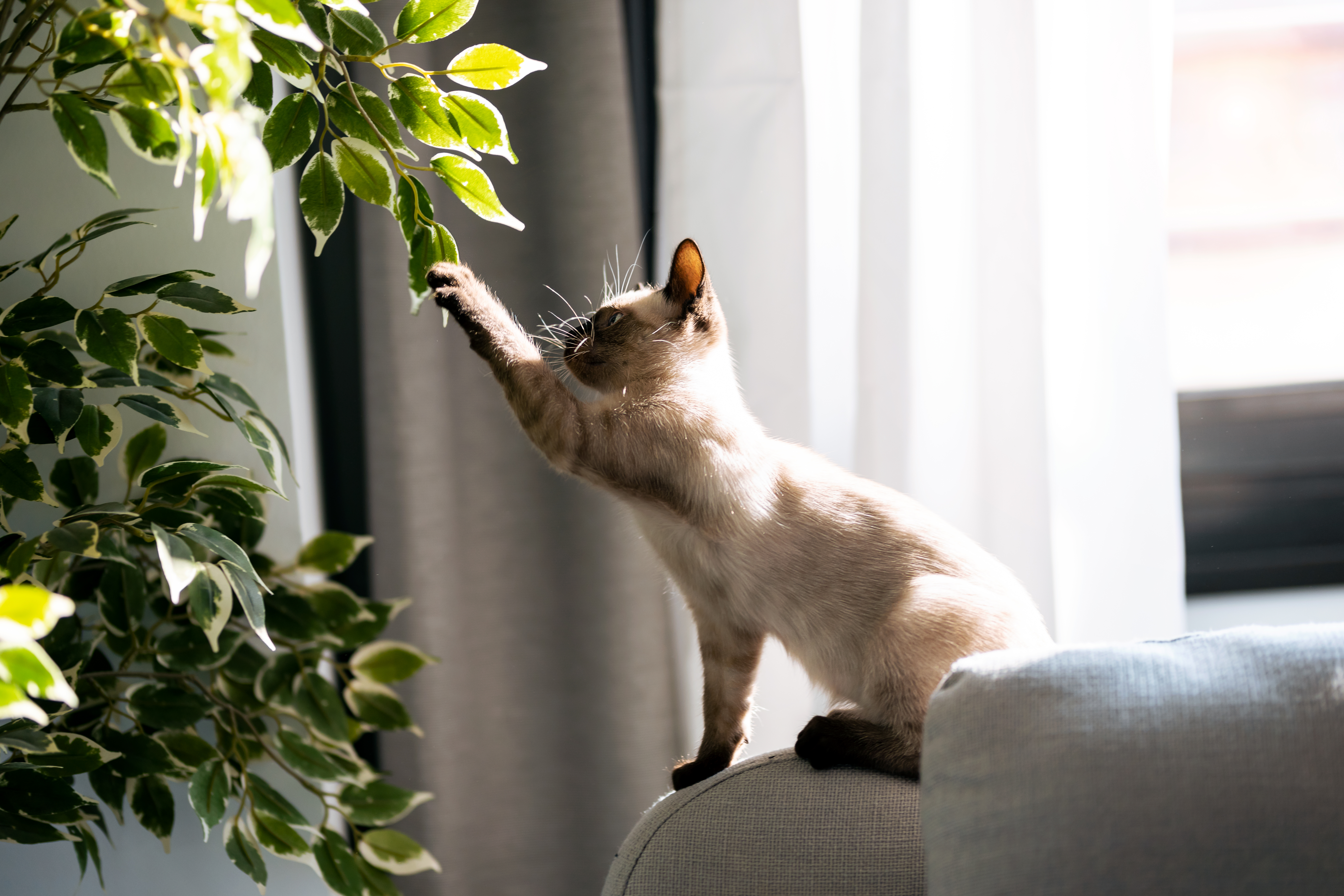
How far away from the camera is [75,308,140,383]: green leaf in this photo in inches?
31.7

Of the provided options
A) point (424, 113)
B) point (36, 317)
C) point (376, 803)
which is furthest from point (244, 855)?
point (424, 113)

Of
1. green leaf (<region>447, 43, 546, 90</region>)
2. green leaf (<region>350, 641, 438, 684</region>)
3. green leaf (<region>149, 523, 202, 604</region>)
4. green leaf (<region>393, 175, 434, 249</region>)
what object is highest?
green leaf (<region>447, 43, 546, 90</region>)

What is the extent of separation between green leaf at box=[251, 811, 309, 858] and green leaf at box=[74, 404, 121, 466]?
0.44 metres

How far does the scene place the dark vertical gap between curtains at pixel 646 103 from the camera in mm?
1298

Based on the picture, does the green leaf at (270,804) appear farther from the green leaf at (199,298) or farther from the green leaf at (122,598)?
the green leaf at (199,298)

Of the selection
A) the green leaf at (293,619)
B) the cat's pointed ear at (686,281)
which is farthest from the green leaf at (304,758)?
the cat's pointed ear at (686,281)

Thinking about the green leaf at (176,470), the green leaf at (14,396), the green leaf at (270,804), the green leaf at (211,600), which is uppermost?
the green leaf at (14,396)

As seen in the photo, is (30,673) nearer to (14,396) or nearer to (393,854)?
(14,396)

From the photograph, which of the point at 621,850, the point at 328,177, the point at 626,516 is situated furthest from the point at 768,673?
the point at 328,177

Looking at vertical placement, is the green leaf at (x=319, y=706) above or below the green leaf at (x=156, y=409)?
below

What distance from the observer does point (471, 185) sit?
2.37 ft

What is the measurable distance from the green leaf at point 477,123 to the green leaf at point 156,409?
0.43 meters

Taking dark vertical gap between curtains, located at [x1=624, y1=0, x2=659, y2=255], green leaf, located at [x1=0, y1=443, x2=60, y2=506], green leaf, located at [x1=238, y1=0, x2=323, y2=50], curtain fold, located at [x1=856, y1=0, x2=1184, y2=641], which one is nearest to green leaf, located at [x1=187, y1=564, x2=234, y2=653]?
green leaf, located at [x1=0, y1=443, x2=60, y2=506]

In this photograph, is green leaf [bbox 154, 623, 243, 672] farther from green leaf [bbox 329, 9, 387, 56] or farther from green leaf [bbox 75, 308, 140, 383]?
green leaf [bbox 329, 9, 387, 56]
